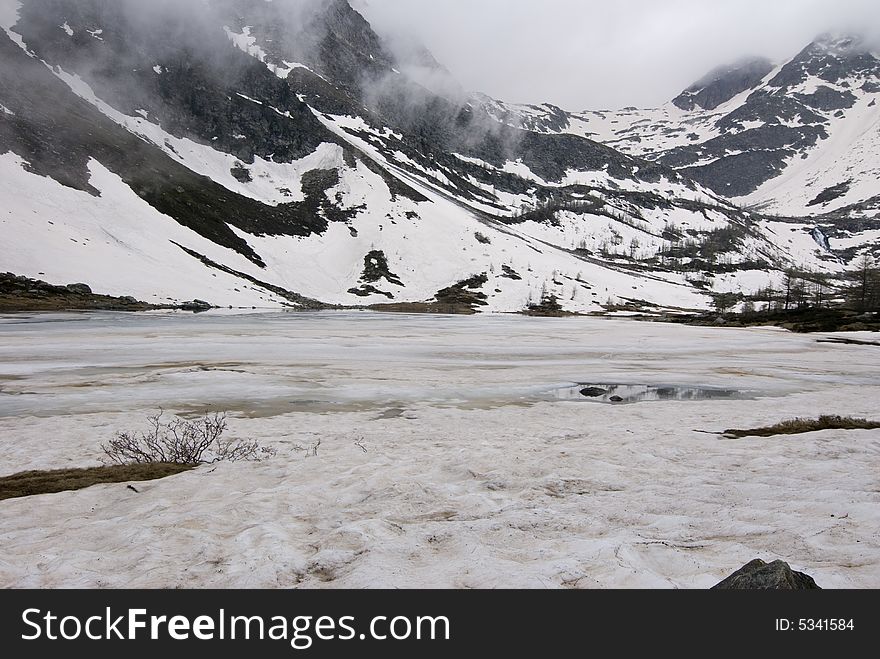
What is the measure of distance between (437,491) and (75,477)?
22.2 feet

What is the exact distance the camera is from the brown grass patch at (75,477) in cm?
899

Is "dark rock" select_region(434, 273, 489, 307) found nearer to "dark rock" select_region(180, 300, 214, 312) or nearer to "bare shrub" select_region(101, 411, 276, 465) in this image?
"dark rock" select_region(180, 300, 214, 312)

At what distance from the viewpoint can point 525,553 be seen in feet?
21.3

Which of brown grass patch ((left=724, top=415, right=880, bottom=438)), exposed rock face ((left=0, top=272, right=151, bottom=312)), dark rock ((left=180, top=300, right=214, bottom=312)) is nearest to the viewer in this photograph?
brown grass patch ((left=724, top=415, right=880, bottom=438))

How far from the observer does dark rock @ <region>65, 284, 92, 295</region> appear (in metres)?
70.6

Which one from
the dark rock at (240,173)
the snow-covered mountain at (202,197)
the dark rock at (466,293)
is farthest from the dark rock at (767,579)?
the dark rock at (240,173)

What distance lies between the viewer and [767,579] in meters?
4.73

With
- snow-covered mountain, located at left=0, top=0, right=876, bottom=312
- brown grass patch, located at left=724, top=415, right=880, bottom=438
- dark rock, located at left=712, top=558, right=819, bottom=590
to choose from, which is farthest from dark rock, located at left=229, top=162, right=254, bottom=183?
dark rock, located at left=712, top=558, right=819, bottom=590

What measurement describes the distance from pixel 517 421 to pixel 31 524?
37.6 feet

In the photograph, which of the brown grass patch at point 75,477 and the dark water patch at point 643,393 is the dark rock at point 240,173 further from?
the brown grass patch at point 75,477

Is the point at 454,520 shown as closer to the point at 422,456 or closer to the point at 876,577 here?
the point at 422,456

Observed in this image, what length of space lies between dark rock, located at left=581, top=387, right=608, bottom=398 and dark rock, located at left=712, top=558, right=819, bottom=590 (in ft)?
51.1

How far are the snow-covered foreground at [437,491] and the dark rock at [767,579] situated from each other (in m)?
0.63
